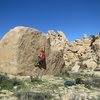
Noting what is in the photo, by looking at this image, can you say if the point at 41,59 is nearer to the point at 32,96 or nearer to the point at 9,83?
the point at 9,83

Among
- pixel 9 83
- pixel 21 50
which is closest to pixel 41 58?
pixel 21 50

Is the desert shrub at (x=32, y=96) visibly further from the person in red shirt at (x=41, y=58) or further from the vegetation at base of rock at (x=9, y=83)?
the person in red shirt at (x=41, y=58)

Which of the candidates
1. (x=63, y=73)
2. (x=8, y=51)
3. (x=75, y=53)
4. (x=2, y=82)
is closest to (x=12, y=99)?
(x=2, y=82)

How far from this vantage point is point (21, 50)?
1516cm

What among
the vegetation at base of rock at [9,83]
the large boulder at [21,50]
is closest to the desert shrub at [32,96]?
the vegetation at base of rock at [9,83]

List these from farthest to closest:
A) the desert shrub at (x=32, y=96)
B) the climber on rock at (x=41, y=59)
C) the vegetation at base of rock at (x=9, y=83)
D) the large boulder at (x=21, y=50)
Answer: the climber on rock at (x=41, y=59), the large boulder at (x=21, y=50), the vegetation at base of rock at (x=9, y=83), the desert shrub at (x=32, y=96)

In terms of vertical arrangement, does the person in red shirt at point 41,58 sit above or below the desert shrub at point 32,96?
above

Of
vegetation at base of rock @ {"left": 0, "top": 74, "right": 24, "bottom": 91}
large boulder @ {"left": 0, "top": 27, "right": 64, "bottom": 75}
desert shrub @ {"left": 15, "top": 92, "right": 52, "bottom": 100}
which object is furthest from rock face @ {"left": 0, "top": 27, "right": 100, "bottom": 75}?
desert shrub @ {"left": 15, "top": 92, "right": 52, "bottom": 100}

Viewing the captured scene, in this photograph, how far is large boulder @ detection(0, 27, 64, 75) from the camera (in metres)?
14.9

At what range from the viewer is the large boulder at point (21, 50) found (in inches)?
586

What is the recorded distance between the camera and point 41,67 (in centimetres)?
1620

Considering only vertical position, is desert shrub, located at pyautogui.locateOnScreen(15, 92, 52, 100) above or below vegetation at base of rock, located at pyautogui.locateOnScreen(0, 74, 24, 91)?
below

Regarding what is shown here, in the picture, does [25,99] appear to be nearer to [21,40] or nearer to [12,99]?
[12,99]

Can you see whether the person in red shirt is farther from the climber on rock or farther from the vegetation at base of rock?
the vegetation at base of rock
